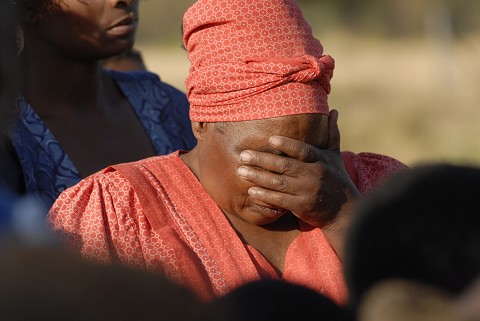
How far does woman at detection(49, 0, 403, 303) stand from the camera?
3.34 meters

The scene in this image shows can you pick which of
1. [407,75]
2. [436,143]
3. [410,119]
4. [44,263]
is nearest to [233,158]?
[44,263]

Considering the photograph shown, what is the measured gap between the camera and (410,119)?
1558 cm

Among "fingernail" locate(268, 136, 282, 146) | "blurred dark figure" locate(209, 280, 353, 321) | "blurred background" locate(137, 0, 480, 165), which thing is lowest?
"blurred background" locate(137, 0, 480, 165)

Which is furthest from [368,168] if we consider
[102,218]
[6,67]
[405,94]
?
[405,94]

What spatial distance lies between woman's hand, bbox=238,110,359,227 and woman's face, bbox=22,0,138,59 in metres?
1.26

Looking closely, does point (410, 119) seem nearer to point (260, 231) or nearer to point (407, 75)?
point (407, 75)

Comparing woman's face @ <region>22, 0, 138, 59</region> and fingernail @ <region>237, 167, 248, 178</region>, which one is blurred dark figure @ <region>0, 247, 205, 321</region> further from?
woman's face @ <region>22, 0, 138, 59</region>

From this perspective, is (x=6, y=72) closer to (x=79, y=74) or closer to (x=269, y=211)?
(x=269, y=211)

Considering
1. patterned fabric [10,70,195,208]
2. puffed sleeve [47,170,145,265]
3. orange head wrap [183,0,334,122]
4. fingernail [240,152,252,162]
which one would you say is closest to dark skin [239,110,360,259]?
fingernail [240,152,252,162]

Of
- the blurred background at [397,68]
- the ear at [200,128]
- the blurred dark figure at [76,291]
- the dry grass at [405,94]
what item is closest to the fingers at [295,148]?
the ear at [200,128]

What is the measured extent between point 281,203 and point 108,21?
1.39 meters

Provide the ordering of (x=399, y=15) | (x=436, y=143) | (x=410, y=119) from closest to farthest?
(x=436, y=143) → (x=410, y=119) → (x=399, y=15)

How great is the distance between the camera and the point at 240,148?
135 inches

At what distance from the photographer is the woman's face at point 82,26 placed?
4355 mm
